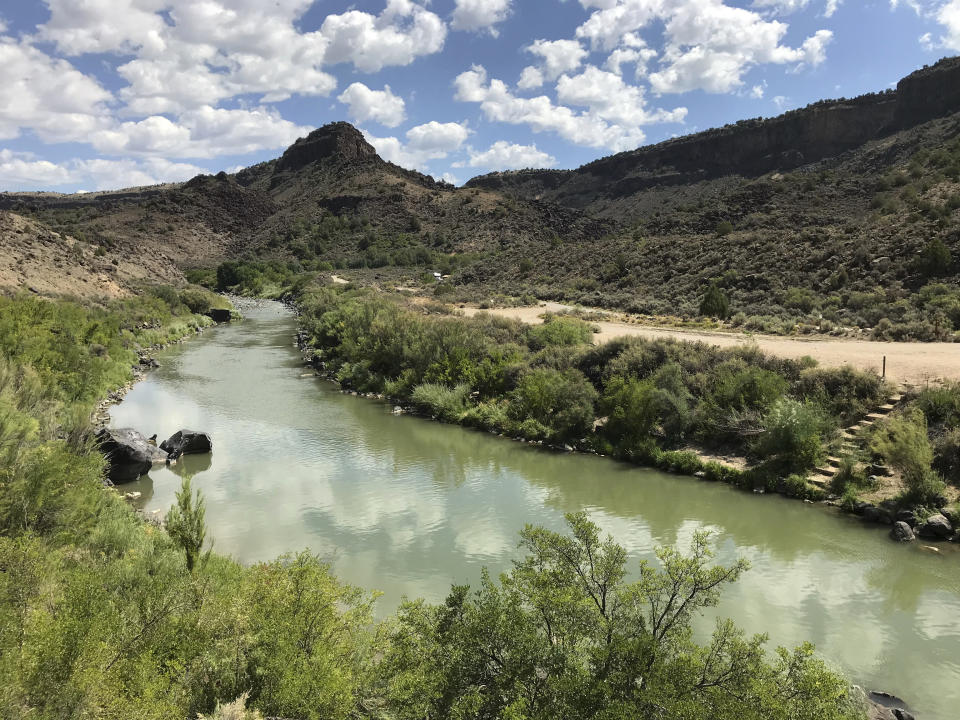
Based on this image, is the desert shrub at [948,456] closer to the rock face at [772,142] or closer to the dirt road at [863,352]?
the dirt road at [863,352]

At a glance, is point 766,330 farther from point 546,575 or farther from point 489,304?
point 546,575

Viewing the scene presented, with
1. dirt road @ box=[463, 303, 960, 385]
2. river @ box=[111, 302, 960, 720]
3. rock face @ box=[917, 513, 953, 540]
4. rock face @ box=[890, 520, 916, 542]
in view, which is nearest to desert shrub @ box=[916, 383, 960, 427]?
dirt road @ box=[463, 303, 960, 385]

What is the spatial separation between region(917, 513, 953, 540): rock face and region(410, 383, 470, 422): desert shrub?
48.5 feet

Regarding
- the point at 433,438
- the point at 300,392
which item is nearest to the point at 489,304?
the point at 300,392

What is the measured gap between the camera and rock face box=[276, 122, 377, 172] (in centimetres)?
15262

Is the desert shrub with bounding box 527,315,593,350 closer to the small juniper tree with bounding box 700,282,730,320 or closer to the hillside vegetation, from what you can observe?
the small juniper tree with bounding box 700,282,730,320

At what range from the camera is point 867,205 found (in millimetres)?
52875

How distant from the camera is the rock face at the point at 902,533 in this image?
1293 cm

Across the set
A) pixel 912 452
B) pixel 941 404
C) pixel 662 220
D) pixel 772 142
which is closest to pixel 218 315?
pixel 662 220

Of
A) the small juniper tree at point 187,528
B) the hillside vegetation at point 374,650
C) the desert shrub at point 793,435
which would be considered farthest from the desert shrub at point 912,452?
the small juniper tree at point 187,528

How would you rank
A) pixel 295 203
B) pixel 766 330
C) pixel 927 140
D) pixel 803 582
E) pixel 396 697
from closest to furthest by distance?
pixel 396 697
pixel 803 582
pixel 766 330
pixel 927 140
pixel 295 203

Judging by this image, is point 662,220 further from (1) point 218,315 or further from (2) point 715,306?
(1) point 218,315

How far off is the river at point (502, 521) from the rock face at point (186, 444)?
1.84 feet

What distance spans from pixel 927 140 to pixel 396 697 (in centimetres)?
8774
